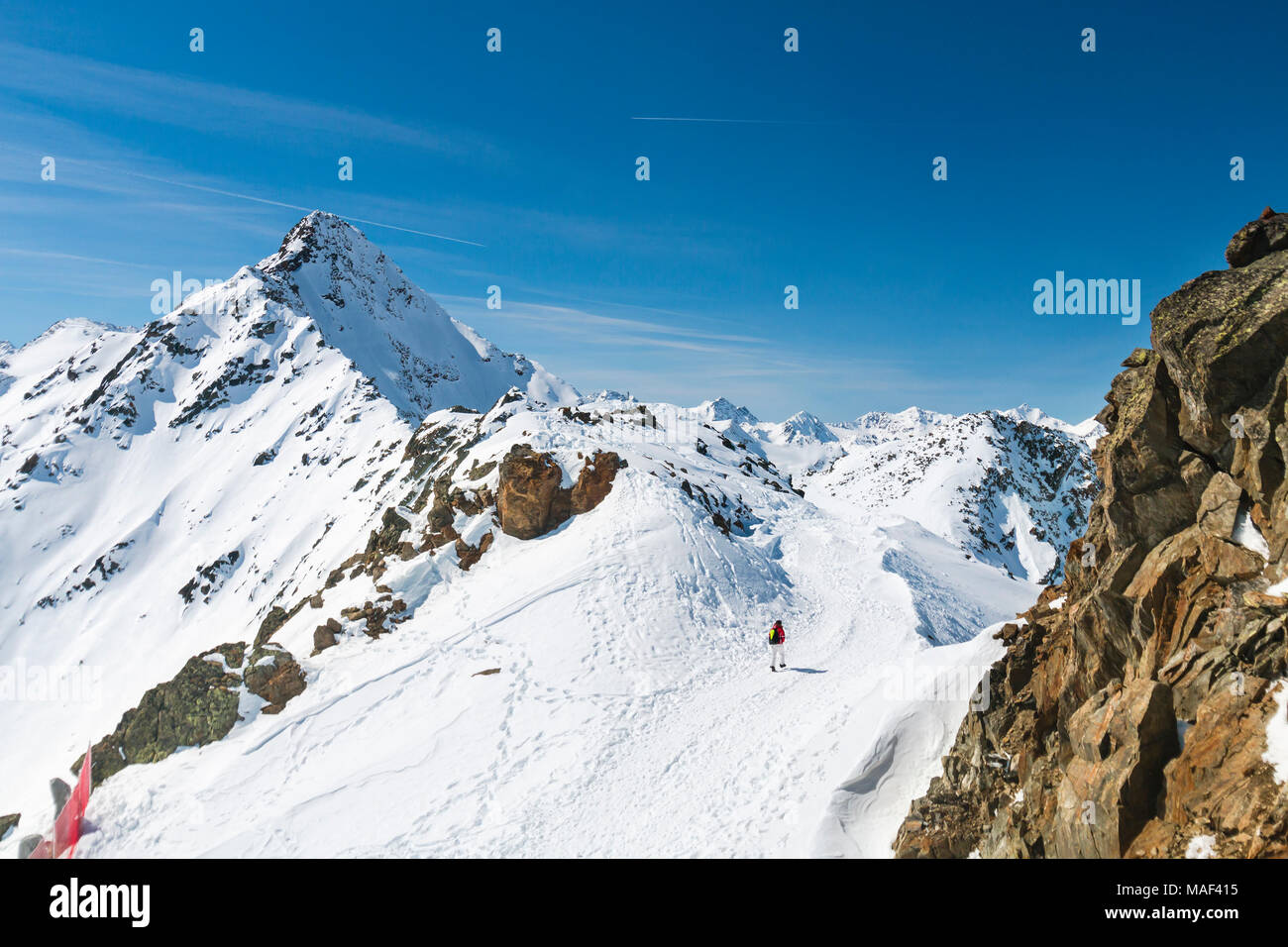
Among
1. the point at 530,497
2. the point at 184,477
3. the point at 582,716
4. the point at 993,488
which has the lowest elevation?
the point at 582,716

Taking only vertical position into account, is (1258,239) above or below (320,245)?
below

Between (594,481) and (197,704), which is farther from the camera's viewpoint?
(594,481)

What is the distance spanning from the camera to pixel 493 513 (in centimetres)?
3278

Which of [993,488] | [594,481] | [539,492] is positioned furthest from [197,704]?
Result: [993,488]

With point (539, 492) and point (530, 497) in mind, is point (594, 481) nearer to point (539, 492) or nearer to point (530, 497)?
point (539, 492)

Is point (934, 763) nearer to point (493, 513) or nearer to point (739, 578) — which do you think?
point (739, 578)

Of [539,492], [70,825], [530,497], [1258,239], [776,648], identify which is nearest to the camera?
[1258,239]

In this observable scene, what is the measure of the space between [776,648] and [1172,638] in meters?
13.0

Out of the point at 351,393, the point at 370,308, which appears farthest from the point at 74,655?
the point at 370,308

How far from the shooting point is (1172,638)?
355 inches

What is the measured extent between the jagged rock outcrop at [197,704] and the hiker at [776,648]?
17291 millimetres

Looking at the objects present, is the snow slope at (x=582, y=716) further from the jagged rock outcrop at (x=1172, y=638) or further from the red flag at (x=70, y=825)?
the jagged rock outcrop at (x=1172, y=638)

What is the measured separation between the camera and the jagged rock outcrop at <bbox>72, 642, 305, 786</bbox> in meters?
22.6
